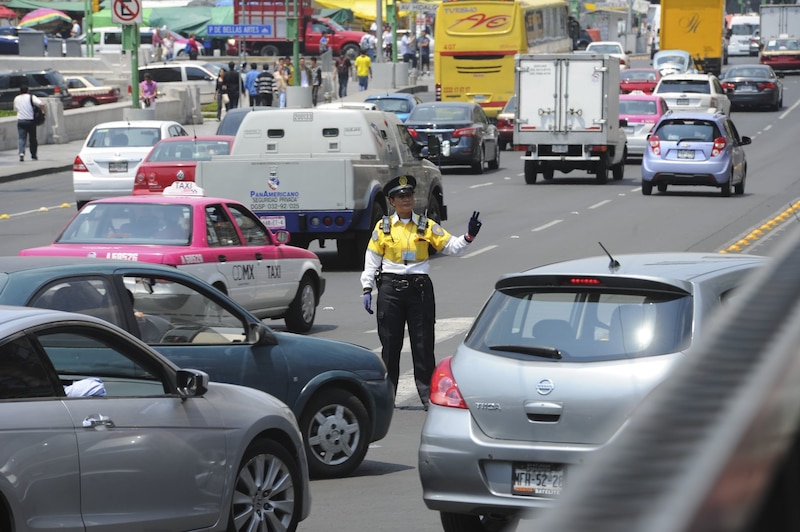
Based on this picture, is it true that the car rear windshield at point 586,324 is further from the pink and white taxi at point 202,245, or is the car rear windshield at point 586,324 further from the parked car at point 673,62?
the parked car at point 673,62

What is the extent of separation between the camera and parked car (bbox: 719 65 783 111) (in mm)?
56125

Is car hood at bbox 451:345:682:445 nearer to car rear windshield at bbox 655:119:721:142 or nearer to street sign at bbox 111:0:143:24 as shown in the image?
car rear windshield at bbox 655:119:721:142

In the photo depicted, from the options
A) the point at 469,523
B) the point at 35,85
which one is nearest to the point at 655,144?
the point at 469,523

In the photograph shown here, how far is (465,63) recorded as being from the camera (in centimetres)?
4819

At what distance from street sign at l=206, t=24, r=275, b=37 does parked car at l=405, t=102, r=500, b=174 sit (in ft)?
110

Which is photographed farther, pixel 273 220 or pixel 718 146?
pixel 718 146

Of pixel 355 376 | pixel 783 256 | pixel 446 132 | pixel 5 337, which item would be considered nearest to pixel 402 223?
pixel 355 376

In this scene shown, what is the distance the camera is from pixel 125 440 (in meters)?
5.84

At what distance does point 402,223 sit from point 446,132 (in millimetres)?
24525

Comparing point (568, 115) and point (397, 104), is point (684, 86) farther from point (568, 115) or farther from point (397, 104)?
point (568, 115)

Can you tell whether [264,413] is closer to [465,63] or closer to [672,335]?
[672,335]

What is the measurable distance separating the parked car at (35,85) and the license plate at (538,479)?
44.2 metres

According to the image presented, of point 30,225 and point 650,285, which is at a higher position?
point 650,285

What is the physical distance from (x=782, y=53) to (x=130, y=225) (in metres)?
67.5
